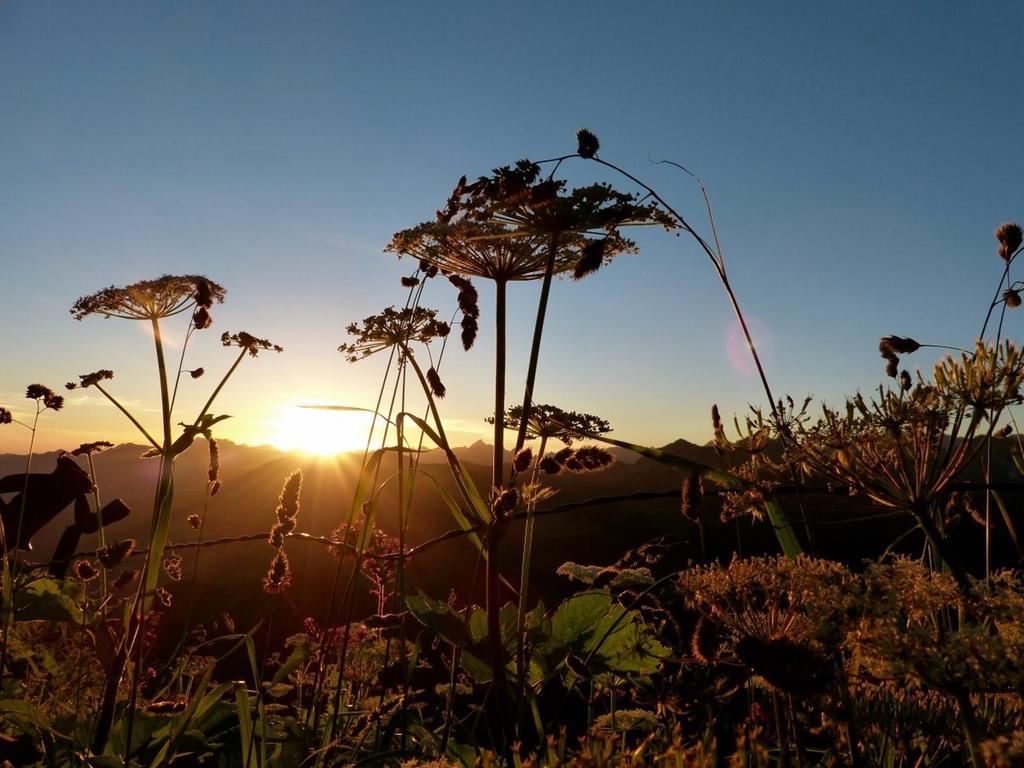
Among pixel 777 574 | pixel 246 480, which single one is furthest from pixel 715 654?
pixel 246 480

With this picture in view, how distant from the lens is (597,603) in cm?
327

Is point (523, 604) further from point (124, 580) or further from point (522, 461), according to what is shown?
point (124, 580)

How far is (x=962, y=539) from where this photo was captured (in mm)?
8102

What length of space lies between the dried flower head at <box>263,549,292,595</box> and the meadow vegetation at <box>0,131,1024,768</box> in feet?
0.04

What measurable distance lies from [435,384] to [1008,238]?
2748 mm

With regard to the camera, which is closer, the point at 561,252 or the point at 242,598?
the point at 561,252

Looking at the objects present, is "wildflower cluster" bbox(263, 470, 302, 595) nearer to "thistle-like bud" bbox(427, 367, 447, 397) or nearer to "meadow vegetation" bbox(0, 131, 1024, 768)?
"meadow vegetation" bbox(0, 131, 1024, 768)

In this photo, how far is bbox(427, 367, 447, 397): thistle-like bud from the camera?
10.8ft

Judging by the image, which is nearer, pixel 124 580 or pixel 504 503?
pixel 504 503

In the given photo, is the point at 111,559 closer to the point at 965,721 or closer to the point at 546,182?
the point at 546,182

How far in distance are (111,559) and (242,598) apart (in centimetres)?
841

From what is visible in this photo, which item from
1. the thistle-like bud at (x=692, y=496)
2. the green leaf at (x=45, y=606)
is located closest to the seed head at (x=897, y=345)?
the thistle-like bud at (x=692, y=496)

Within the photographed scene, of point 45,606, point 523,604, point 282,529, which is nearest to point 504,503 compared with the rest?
point 523,604

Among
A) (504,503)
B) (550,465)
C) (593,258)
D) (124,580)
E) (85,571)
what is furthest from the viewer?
(124,580)
